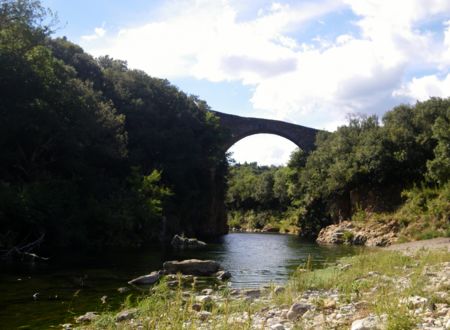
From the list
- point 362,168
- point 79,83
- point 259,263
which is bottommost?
point 259,263

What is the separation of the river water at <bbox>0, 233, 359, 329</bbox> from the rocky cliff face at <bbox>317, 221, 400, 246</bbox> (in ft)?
36.6

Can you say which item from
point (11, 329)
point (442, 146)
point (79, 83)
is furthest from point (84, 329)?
point (442, 146)

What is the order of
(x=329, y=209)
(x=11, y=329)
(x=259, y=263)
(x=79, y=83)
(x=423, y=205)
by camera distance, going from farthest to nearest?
Result: 1. (x=329, y=209)
2. (x=423, y=205)
3. (x=79, y=83)
4. (x=259, y=263)
5. (x=11, y=329)

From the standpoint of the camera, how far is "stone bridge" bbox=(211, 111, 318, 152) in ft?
180

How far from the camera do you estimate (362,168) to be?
36719 millimetres

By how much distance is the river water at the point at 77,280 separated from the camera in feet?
29.1

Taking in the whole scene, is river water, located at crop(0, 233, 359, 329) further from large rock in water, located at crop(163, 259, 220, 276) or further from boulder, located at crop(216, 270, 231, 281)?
large rock in water, located at crop(163, 259, 220, 276)

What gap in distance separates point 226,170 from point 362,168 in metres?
16.3

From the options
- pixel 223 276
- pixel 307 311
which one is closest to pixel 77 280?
pixel 223 276

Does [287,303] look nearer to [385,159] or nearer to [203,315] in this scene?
[203,315]

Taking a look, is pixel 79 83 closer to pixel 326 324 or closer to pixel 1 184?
pixel 1 184

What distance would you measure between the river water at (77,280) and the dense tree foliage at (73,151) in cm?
328

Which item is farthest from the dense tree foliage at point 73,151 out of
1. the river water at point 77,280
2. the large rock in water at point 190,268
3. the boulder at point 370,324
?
the boulder at point 370,324

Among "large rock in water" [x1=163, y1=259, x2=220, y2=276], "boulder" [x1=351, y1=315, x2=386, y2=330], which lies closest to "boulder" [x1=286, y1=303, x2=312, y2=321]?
"boulder" [x1=351, y1=315, x2=386, y2=330]
